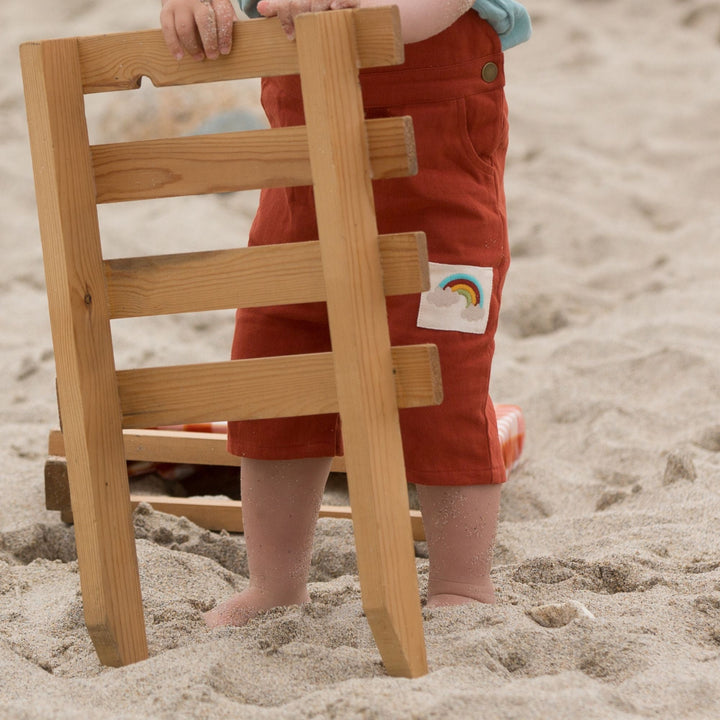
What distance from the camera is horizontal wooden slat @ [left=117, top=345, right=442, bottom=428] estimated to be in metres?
1.23

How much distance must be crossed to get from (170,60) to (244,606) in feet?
2.48

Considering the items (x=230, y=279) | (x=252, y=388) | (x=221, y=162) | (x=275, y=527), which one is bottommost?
(x=275, y=527)

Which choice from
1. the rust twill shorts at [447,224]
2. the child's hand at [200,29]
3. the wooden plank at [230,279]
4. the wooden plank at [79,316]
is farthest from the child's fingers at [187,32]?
the rust twill shorts at [447,224]

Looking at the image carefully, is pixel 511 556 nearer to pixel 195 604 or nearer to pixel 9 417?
pixel 195 604

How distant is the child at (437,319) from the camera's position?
151 centimetres

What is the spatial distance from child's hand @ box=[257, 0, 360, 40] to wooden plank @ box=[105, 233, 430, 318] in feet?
0.78

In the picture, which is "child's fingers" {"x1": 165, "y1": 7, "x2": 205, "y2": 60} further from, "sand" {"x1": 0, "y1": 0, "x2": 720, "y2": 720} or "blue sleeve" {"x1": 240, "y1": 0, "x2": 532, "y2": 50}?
"sand" {"x1": 0, "y1": 0, "x2": 720, "y2": 720}

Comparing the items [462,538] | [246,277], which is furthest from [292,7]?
[462,538]

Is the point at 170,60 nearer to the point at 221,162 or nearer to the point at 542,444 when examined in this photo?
the point at 221,162

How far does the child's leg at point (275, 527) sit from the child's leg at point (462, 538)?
180 millimetres

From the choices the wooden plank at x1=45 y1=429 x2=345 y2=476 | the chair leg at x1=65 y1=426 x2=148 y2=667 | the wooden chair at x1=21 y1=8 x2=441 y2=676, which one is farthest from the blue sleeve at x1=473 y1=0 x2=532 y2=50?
the wooden plank at x1=45 y1=429 x2=345 y2=476

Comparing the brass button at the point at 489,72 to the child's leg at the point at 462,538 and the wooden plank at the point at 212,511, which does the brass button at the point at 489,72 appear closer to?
the child's leg at the point at 462,538

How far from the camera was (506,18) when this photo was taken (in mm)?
1539

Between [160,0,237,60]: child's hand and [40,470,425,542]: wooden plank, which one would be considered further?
[40,470,425,542]: wooden plank
